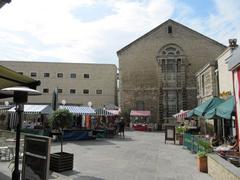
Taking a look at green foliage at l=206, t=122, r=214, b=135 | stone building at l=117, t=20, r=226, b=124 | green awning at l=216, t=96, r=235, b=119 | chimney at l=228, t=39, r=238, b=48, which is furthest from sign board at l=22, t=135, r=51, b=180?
stone building at l=117, t=20, r=226, b=124

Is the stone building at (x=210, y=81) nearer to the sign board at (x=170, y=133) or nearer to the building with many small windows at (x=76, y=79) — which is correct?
the sign board at (x=170, y=133)

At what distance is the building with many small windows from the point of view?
43.2 m

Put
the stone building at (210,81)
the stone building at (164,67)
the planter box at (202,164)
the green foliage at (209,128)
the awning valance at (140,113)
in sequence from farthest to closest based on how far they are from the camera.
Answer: the stone building at (164,67) < the awning valance at (140,113) < the stone building at (210,81) < the green foliage at (209,128) < the planter box at (202,164)

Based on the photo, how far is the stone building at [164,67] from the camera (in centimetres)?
3619

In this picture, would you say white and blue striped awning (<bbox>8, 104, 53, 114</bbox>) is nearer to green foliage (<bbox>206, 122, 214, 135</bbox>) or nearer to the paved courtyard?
the paved courtyard

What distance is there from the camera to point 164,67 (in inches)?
1451

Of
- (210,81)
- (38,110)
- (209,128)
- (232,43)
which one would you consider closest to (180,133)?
(209,128)

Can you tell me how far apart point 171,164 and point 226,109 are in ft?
10.3

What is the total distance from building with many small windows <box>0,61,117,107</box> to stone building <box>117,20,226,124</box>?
20.0ft

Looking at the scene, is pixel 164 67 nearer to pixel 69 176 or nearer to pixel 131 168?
pixel 131 168

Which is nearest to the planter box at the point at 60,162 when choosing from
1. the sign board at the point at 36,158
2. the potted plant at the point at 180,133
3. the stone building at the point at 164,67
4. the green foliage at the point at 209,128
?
the sign board at the point at 36,158

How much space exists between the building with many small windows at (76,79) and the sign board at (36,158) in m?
36.7

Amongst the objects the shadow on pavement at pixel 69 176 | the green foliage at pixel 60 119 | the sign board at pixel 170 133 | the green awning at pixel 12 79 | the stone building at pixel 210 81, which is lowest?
the shadow on pavement at pixel 69 176

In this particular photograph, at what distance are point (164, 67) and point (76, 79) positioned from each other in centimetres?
1472
